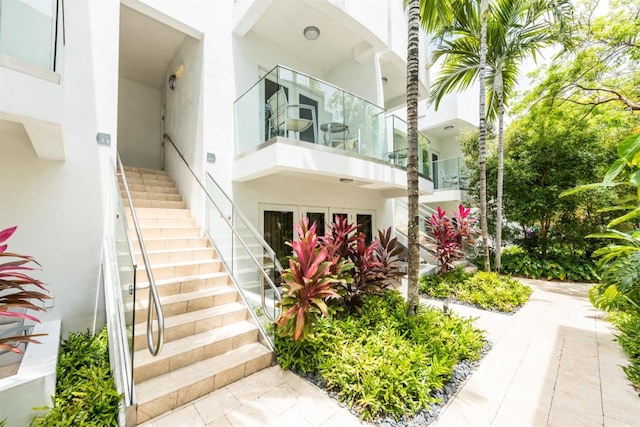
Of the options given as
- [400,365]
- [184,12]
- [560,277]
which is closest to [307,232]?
[400,365]

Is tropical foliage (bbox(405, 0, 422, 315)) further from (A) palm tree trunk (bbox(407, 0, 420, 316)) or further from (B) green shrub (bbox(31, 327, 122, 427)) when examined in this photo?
(B) green shrub (bbox(31, 327, 122, 427))

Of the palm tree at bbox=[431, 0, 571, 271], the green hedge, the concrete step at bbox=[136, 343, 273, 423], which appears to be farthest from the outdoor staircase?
the green hedge

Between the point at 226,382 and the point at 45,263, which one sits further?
the point at 45,263

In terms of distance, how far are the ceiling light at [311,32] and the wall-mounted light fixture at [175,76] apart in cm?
321

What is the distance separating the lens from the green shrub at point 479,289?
5.62 metres

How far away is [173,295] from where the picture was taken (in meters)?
3.84

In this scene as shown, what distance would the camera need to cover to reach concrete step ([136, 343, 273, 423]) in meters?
2.50

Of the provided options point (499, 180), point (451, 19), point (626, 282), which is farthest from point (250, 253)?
point (499, 180)

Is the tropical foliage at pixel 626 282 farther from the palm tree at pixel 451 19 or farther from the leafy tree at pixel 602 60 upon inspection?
→ the leafy tree at pixel 602 60

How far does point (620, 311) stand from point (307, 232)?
6.26 metres

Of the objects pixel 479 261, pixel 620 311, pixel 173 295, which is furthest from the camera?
pixel 479 261

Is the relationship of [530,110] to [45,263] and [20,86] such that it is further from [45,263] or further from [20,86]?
[45,263]

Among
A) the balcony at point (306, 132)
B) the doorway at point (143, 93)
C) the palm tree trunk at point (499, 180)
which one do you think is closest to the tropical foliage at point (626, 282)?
the palm tree trunk at point (499, 180)

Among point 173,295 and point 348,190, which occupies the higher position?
point 348,190
